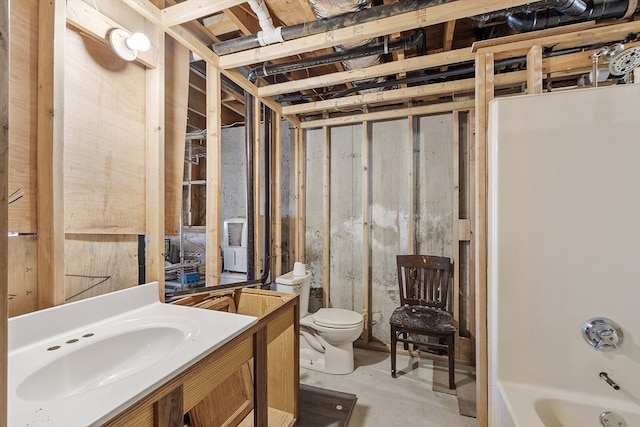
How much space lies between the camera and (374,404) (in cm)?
201

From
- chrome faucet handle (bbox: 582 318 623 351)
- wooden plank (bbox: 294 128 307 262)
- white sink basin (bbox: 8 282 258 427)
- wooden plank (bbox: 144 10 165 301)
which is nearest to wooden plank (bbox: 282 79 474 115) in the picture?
wooden plank (bbox: 294 128 307 262)

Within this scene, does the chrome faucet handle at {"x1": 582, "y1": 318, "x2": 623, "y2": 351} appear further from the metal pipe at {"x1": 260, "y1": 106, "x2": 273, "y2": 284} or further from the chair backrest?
the metal pipe at {"x1": 260, "y1": 106, "x2": 273, "y2": 284}

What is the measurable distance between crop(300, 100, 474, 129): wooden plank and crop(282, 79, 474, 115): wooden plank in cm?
17

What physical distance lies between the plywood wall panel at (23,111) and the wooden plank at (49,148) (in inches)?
0.7

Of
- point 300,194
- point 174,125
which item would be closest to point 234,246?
point 300,194

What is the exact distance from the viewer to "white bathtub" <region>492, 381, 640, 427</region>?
113 centimetres

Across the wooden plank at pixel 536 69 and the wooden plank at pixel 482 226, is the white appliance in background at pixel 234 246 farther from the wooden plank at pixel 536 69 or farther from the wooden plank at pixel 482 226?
the wooden plank at pixel 536 69

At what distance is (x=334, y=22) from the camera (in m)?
1.61

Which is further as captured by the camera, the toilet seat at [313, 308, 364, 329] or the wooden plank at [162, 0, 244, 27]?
the toilet seat at [313, 308, 364, 329]

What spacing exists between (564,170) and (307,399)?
6.77 ft

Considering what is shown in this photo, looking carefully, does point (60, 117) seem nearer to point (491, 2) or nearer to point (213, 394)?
point (213, 394)

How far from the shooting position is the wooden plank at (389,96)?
232 centimetres

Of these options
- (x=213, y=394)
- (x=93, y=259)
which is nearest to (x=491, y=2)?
(x=93, y=259)

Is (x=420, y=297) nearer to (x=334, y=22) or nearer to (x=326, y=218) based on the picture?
(x=326, y=218)
